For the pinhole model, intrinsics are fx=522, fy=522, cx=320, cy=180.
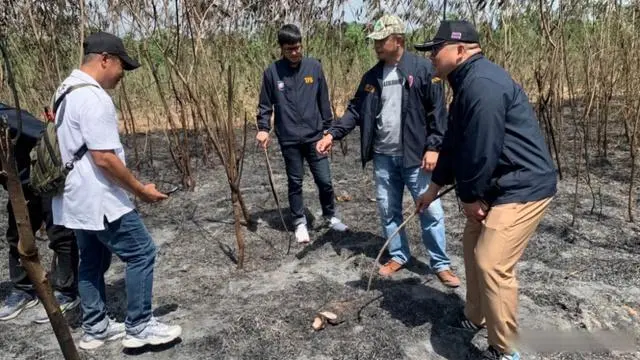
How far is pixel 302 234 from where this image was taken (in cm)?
368

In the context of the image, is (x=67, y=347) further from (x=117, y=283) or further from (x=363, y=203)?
(x=363, y=203)

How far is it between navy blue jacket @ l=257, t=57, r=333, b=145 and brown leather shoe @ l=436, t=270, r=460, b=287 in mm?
1299

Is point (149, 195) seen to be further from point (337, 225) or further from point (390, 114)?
point (337, 225)

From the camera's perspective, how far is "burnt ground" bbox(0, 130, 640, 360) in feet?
7.95

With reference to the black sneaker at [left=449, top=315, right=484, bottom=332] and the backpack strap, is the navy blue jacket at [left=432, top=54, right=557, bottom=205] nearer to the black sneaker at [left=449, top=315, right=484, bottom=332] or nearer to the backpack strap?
the black sneaker at [left=449, top=315, right=484, bottom=332]

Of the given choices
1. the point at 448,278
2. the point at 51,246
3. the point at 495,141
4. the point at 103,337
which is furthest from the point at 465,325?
the point at 51,246

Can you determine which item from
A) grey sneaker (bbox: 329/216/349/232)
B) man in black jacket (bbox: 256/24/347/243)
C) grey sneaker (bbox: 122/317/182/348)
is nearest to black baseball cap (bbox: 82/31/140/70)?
grey sneaker (bbox: 122/317/182/348)

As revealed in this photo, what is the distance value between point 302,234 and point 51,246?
1.59 metres

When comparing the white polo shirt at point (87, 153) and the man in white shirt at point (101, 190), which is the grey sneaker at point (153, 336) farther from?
the white polo shirt at point (87, 153)

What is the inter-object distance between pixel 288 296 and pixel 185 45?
240cm

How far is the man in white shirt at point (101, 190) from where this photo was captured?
Result: 2.05 m

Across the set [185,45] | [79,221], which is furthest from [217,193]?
[79,221]

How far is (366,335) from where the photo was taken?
2477 mm

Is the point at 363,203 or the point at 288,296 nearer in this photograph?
the point at 288,296
